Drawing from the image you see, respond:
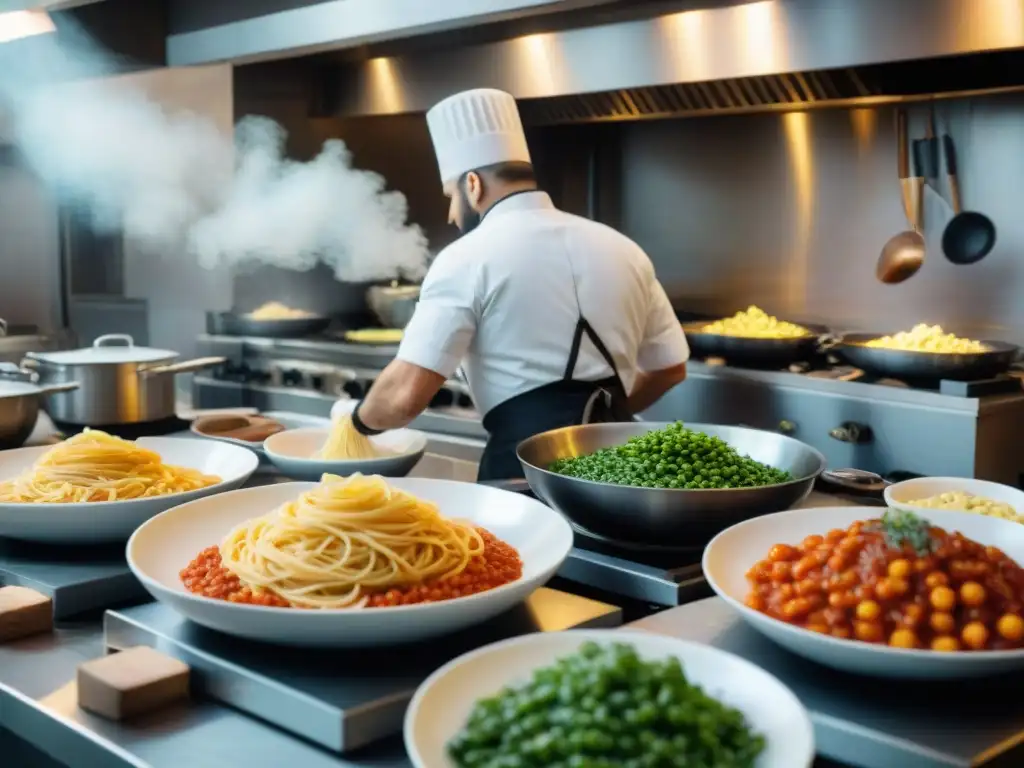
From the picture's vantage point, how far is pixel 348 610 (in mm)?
1107

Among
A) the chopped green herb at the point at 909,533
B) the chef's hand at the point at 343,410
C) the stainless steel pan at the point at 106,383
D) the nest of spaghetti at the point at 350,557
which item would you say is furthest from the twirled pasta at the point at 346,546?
the stainless steel pan at the point at 106,383

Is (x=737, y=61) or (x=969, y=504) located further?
(x=737, y=61)

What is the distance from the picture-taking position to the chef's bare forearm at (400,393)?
95.0 inches

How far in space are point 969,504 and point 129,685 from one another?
1280 millimetres

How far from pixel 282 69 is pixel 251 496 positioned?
3924 millimetres

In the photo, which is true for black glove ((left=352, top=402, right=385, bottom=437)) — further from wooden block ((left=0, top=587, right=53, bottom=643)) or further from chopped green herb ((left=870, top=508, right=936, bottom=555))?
chopped green herb ((left=870, top=508, right=936, bottom=555))

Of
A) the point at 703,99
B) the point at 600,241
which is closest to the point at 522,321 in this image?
the point at 600,241

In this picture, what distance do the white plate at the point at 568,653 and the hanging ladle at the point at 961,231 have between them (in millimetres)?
3205

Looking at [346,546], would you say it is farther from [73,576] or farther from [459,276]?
[459,276]

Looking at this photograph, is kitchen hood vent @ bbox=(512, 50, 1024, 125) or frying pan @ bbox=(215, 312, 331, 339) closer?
kitchen hood vent @ bbox=(512, 50, 1024, 125)

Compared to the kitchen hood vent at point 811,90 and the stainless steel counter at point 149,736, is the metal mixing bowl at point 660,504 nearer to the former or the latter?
the stainless steel counter at point 149,736

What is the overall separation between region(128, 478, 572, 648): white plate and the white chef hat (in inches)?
59.5

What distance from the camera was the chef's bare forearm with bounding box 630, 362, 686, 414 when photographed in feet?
10.3

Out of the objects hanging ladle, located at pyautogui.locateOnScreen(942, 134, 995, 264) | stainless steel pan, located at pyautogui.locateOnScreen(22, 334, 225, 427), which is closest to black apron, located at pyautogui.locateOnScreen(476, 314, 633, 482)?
stainless steel pan, located at pyautogui.locateOnScreen(22, 334, 225, 427)
